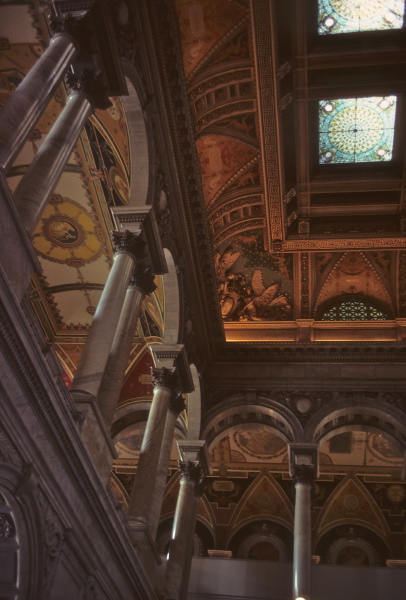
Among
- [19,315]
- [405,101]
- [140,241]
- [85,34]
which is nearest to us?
[19,315]

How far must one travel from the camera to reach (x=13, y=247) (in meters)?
4.54

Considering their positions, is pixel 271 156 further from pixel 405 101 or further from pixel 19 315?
pixel 19 315

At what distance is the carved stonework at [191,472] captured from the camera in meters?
10.6

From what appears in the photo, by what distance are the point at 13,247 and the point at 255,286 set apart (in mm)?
9106

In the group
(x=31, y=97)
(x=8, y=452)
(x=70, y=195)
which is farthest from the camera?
A: (x=70, y=195)

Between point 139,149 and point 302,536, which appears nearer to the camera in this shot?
point 139,149

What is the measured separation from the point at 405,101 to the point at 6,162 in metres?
7.93

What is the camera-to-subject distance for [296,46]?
9.67m

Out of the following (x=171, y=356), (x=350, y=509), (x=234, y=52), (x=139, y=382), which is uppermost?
(x=234, y=52)

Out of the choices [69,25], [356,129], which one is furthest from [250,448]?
[69,25]

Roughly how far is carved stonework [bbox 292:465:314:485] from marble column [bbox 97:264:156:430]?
14.5ft

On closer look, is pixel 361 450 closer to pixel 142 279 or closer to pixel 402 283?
pixel 402 283

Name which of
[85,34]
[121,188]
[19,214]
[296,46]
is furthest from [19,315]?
[296,46]

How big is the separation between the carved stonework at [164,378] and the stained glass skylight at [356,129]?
4986 millimetres
